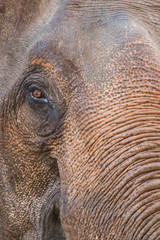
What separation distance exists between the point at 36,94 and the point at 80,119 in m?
0.34

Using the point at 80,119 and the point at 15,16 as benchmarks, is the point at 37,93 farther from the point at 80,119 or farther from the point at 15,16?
the point at 15,16

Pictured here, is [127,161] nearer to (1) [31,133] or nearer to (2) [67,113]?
(2) [67,113]

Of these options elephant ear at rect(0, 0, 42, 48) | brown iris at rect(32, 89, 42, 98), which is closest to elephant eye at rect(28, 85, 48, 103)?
brown iris at rect(32, 89, 42, 98)

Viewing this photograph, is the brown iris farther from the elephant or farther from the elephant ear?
the elephant ear

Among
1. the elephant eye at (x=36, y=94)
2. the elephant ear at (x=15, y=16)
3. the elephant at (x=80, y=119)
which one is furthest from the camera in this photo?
the elephant ear at (x=15, y=16)

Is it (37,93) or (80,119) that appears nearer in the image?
(80,119)

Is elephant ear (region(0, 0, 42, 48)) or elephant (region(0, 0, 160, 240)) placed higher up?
elephant ear (region(0, 0, 42, 48))

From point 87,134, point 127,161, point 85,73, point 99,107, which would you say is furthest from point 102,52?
point 127,161

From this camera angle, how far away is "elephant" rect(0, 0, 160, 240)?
5.44ft

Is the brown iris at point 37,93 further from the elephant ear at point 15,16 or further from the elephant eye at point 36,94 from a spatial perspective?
the elephant ear at point 15,16

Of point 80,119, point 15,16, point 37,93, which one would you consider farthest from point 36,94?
point 15,16

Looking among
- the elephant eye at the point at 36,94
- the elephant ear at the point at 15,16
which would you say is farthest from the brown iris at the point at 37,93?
the elephant ear at the point at 15,16

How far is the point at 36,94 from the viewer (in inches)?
81.4

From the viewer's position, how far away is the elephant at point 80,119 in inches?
65.3
